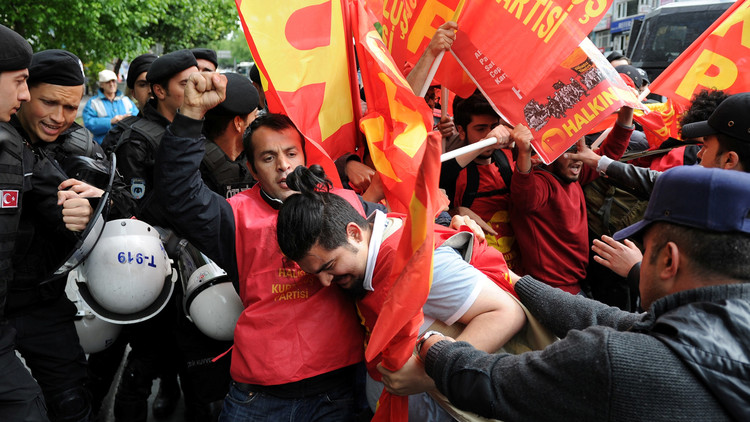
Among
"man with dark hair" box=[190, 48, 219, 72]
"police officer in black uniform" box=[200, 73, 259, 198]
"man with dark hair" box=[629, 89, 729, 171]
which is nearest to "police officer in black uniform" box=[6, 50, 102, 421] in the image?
"police officer in black uniform" box=[200, 73, 259, 198]

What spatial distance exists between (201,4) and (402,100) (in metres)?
16.4

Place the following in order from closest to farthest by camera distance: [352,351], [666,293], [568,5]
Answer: [666,293]
[352,351]
[568,5]

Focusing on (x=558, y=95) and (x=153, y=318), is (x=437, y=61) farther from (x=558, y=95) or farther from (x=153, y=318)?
(x=153, y=318)

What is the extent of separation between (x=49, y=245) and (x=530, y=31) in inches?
96.0

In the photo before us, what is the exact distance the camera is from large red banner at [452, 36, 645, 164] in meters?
2.80

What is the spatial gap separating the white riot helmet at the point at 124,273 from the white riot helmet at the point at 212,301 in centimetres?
18

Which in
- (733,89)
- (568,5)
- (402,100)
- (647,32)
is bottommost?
(647,32)

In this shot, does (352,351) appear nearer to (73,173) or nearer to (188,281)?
(188,281)

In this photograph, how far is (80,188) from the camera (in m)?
2.73

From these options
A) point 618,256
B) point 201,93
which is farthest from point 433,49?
point 618,256

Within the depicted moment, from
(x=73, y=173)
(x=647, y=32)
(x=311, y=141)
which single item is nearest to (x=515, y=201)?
(x=311, y=141)

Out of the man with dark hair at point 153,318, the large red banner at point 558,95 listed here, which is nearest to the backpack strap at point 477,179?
the large red banner at point 558,95

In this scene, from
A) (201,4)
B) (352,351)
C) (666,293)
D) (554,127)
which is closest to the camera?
(666,293)

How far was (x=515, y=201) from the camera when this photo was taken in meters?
3.41
